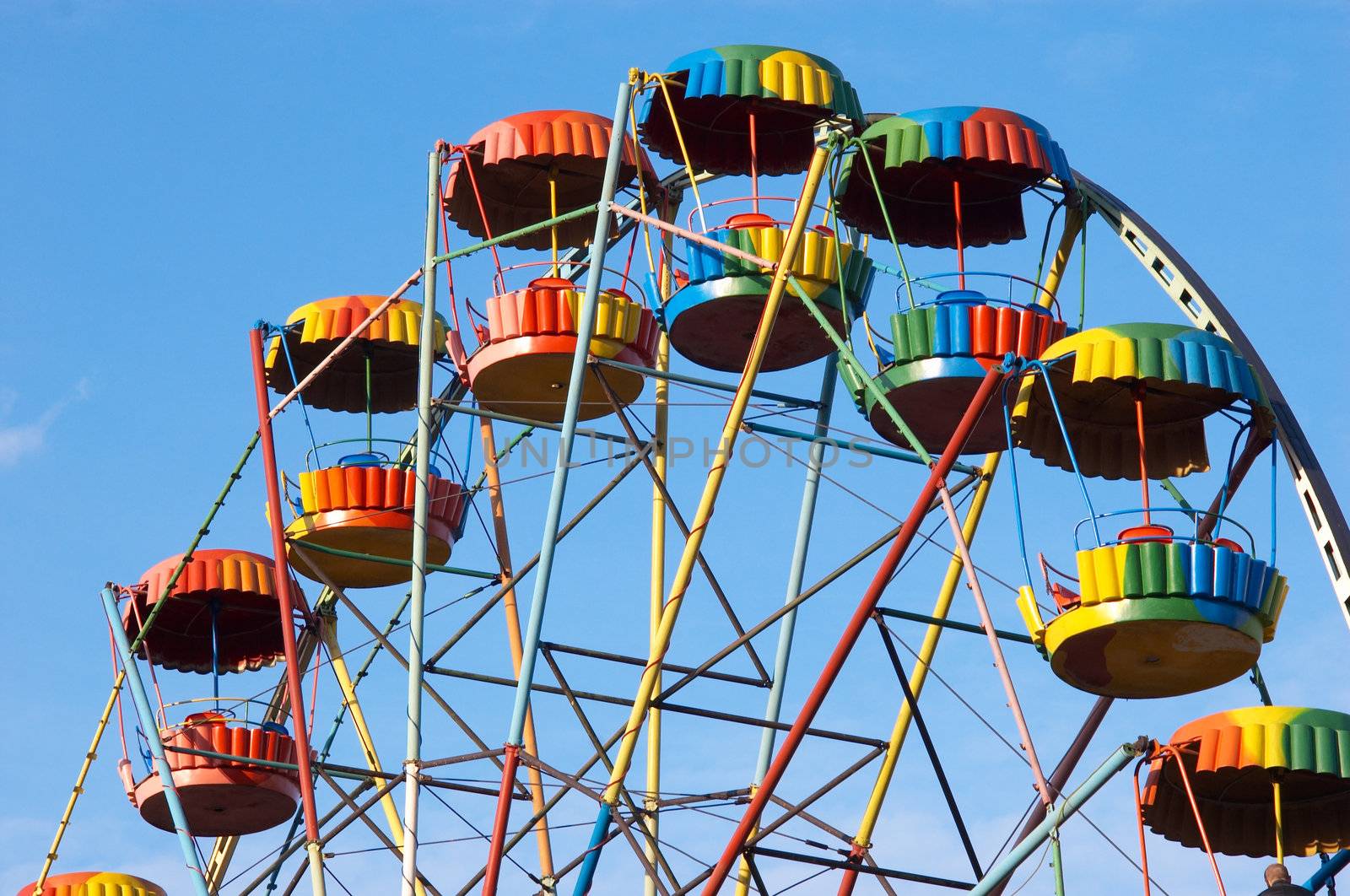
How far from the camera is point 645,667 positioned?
104 feet

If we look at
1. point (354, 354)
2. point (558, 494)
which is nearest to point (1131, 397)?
point (558, 494)

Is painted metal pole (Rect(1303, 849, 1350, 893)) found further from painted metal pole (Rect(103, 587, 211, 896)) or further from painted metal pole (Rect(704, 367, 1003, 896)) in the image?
painted metal pole (Rect(103, 587, 211, 896))

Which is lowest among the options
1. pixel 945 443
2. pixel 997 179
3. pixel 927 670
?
pixel 927 670

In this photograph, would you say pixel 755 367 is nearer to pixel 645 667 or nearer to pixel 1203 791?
pixel 645 667

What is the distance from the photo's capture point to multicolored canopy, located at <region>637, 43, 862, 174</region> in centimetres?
3291

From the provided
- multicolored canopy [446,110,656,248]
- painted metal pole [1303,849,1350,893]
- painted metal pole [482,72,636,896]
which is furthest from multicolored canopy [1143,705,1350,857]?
multicolored canopy [446,110,656,248]

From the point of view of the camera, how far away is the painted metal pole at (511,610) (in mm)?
34281

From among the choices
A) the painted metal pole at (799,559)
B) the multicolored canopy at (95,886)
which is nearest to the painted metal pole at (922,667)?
the painted metal pole at (799,559)

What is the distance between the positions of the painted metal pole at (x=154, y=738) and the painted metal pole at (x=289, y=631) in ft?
5.27

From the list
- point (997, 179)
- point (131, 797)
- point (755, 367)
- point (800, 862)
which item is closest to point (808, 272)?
point (755, 367)

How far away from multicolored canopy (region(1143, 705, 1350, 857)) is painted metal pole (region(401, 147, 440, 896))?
824cm

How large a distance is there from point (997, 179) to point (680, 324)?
451cm

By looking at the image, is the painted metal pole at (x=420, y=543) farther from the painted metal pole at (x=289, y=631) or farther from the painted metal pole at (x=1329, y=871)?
the painted metal pole at (x=1329, y=871)

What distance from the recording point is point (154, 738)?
36562mm
